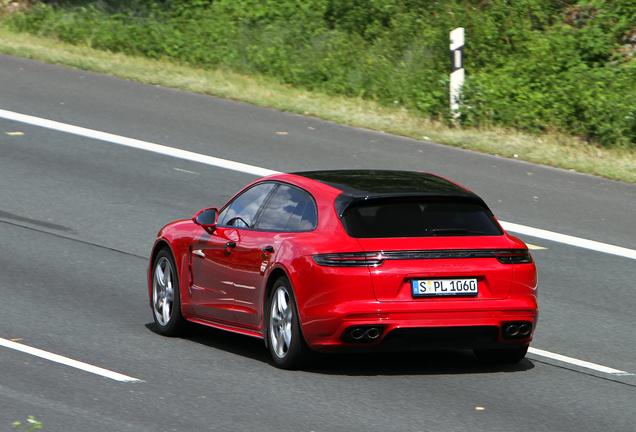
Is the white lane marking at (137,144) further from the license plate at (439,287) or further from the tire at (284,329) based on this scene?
the license plate at (439,287)

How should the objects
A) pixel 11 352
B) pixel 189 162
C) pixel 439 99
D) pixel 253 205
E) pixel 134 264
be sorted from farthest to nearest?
pixel 439 99, pixel 189 162, pixel 134 264, pixel 253 205, pixel 11 352

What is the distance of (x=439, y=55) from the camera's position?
1994 centimetres

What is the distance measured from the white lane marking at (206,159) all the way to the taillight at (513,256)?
4.64m

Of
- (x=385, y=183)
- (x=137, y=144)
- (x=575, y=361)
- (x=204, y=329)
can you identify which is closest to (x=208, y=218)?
(x=204, y=329)

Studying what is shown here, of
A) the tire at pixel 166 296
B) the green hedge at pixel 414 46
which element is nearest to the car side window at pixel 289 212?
the tire at pixel 166 296

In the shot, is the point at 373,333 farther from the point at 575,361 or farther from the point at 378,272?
the point at 575,361

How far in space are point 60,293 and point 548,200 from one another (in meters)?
6.93

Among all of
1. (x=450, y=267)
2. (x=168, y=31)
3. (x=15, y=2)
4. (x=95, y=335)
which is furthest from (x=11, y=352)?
(x=15, y=2)

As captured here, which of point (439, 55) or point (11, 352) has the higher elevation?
point (439, 55)

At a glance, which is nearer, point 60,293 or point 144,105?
point 60,293

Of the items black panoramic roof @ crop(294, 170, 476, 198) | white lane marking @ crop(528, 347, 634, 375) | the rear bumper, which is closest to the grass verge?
white lane marking @ crop(528, 347, 634, 375)

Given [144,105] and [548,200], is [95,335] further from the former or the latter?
[144,105]

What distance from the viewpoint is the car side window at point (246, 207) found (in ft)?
27.3

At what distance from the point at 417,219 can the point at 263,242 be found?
3.81 ft
